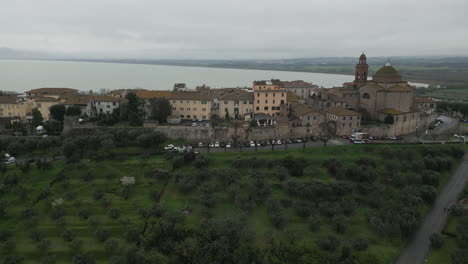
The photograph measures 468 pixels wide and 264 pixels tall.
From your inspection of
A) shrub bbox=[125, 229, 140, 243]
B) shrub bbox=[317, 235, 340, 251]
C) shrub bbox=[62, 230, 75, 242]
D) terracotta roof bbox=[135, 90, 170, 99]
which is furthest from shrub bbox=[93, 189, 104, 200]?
terracotta roof bbox=[135, 90, 170, 99]

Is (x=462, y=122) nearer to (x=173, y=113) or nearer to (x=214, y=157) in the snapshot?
(x=214, y=157)

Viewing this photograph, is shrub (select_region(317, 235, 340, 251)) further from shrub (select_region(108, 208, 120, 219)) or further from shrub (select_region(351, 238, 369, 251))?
shrub (select_region(108, 208, 120, 219))

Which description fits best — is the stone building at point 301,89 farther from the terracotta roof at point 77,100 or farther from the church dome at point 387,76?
the terracotta roof at point 77,100

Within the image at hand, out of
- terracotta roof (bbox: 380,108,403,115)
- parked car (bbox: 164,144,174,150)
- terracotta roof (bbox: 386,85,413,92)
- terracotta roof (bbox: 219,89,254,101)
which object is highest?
terracotta roof (bbox: 386,85,413,92)

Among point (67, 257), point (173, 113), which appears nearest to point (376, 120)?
point (173, 113)

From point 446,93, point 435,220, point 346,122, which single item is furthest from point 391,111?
point 446,93

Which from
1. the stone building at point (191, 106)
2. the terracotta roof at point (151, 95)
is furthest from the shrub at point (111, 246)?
the terracotta roof at point (151, 95)
